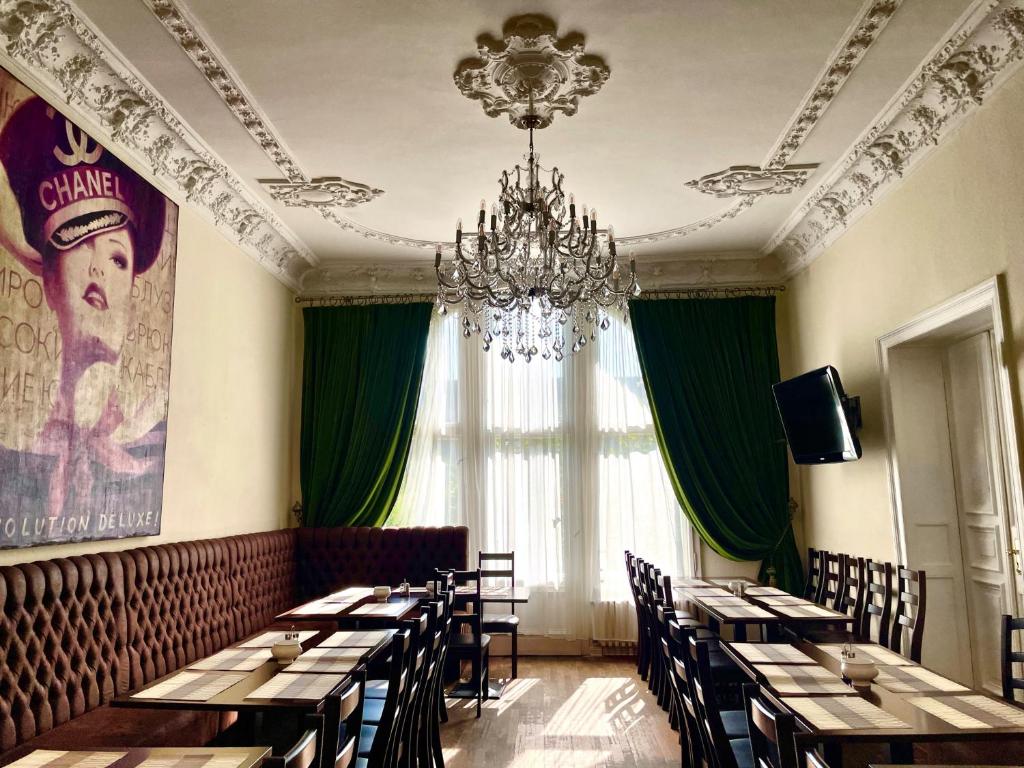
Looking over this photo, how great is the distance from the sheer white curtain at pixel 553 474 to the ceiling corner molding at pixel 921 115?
216cm

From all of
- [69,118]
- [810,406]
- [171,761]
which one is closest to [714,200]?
[810,406]

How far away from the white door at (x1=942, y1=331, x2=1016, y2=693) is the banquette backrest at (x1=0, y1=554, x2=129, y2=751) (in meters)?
4.74

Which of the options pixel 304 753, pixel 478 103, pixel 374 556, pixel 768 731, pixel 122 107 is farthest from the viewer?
pixel 374 556

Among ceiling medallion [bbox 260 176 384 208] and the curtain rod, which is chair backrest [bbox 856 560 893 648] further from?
the curtain rod

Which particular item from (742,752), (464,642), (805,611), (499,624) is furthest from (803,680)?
(499,624)

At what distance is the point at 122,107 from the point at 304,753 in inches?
140

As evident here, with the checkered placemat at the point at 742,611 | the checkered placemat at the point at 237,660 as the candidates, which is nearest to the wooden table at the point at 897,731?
the checkered placemat at the point at 742,611

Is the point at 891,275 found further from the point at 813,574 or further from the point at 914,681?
the point at 914,681

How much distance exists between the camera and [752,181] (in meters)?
5.19

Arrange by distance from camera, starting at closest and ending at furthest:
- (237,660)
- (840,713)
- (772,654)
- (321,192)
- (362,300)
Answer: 1. (840,713)
2. (772,654)
3. (237,660)
4. (321,192)
5. (362,300)

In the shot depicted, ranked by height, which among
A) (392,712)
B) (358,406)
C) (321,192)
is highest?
(321,192)

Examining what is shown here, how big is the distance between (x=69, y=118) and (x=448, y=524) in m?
4.38

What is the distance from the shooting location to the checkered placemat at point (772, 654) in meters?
2.86

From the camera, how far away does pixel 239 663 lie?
3020mm
